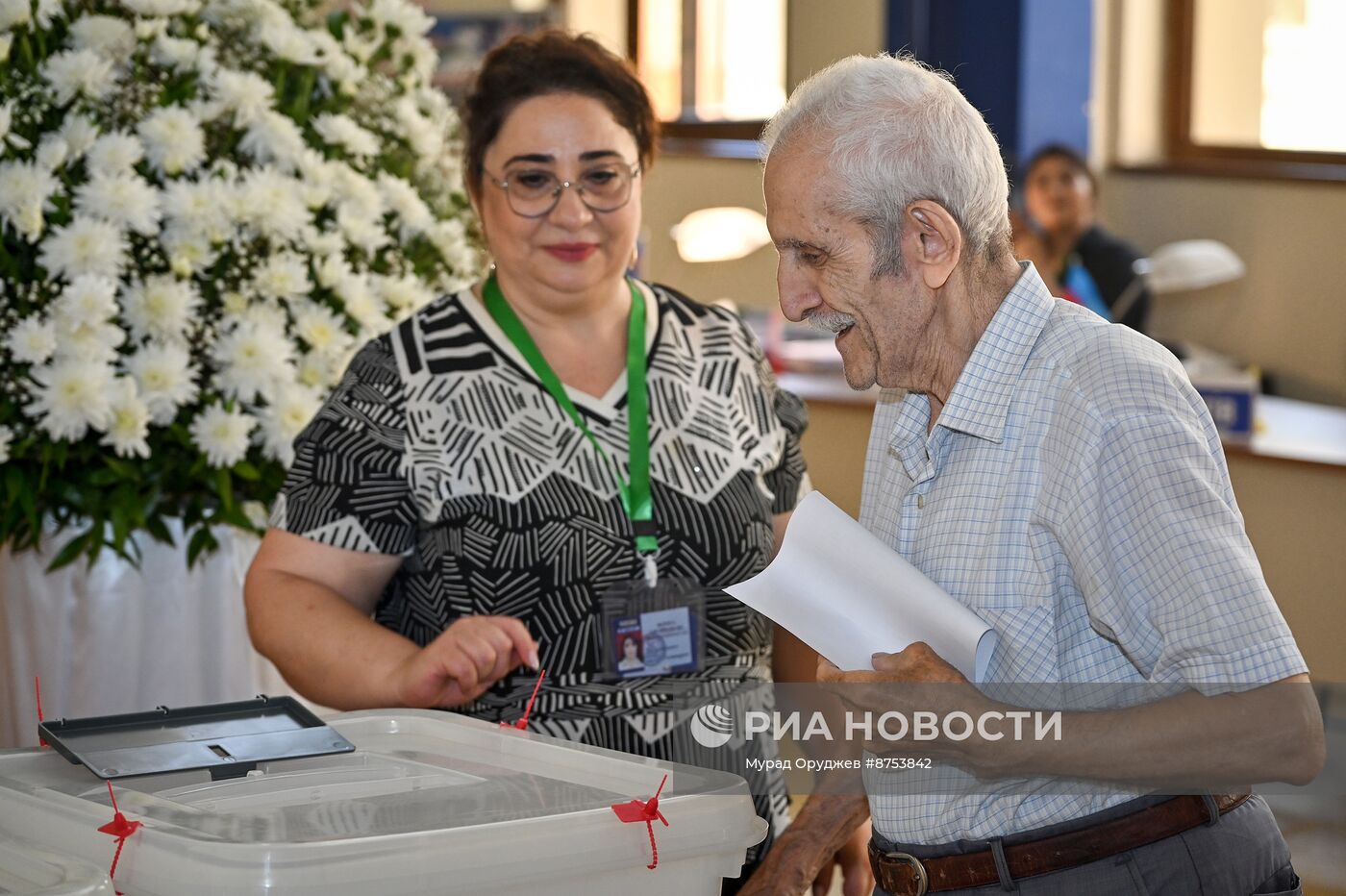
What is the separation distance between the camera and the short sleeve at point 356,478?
6.61 ft

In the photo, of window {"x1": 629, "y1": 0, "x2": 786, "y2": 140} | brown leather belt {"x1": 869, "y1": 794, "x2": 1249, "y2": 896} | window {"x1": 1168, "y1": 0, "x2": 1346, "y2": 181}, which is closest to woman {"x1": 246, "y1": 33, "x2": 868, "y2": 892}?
brown leather belt {"x1": 869, "y1": 794, "x2": 1249, "y2": 896}

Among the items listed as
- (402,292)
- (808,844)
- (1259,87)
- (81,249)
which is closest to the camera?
(808,844)

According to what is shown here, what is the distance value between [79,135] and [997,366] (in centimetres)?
154

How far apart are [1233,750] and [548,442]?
42.3 inches

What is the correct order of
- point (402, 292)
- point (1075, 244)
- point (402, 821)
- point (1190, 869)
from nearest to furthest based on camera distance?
point (402, 821) → point (1190, 869) → point (402, 292) → point (1075, 244)

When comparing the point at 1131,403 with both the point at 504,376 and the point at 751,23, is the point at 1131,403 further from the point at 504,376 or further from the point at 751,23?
the point at 751,23

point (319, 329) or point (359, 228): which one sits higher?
point (359, 228)

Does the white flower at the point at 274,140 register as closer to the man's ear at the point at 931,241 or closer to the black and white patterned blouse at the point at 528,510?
the black and white patterned blouse at the point at 528,510

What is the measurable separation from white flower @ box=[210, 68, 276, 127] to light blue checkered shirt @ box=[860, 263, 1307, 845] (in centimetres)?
137

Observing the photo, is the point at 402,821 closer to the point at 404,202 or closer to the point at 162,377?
the point at 162,377

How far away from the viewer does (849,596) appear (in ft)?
4.66

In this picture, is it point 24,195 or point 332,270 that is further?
point 332,270

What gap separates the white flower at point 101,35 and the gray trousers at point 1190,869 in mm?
1828

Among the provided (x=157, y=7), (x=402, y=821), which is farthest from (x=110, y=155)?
(x=402, y=821)
